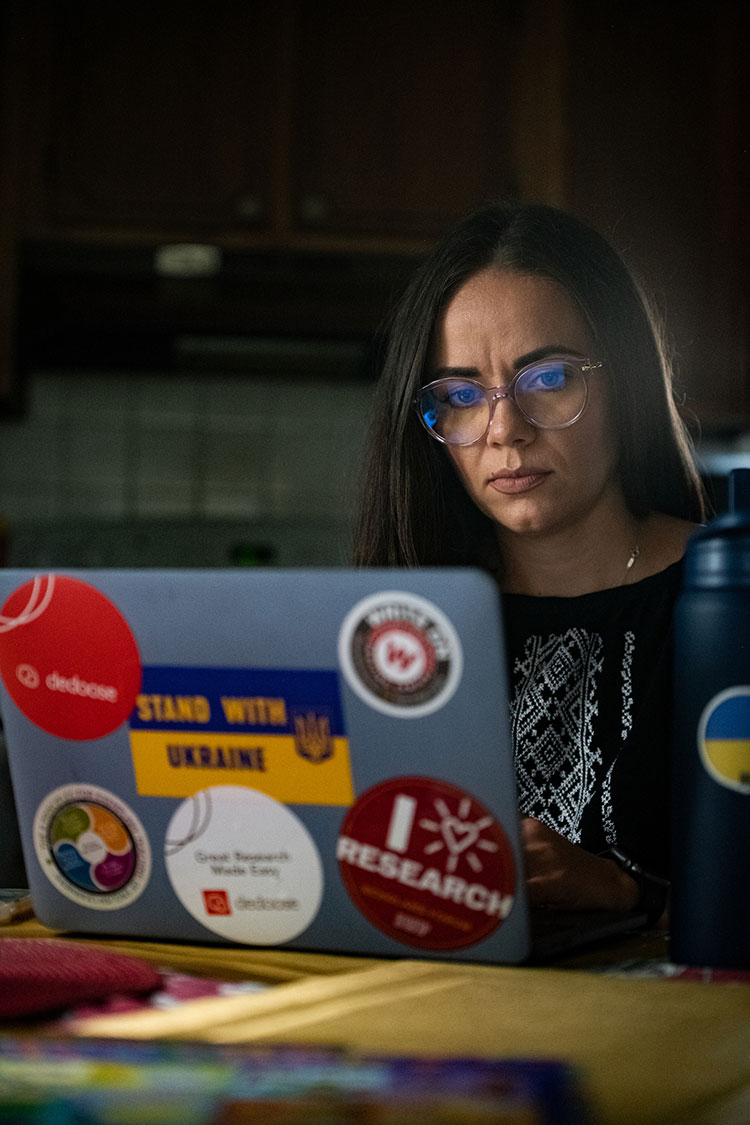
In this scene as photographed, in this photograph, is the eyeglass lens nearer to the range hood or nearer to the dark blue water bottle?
the dark blue water bottle

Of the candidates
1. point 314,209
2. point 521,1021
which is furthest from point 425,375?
point 314,209

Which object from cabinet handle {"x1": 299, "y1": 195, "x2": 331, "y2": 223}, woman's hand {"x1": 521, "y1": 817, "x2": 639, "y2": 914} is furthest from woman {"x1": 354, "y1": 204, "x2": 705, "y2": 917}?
cabinet handle {"x1": 299, "y1": 195, "x2": 331, "y2": 223}

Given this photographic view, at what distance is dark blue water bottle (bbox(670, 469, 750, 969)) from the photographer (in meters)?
0.53

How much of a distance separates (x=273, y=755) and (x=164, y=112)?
87.9 inches

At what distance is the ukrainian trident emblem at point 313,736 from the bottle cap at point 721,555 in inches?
7.4

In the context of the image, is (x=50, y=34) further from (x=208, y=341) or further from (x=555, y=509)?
(x=555, y=509)

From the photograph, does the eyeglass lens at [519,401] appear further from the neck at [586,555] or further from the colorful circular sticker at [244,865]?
the colorful circular sticker at [244,865]

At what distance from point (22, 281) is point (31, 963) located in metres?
2.24

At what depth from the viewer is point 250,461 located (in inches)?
111

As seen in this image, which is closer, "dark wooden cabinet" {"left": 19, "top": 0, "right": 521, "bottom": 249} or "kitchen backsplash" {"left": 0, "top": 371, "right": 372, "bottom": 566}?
"dark wooden cabinet" {"left": 19, "top": 0, "right": 521, "bottom": 249}

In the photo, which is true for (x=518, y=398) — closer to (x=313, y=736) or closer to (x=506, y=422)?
(x=506, y=422)

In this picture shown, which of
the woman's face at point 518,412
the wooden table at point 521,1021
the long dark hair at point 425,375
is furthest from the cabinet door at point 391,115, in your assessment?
the wooden table at point 521,1021

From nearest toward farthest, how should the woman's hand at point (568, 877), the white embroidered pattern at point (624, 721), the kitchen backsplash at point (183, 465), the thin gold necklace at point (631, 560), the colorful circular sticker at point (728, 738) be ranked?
the colorful circular sticker at point (728, 738) < the woman's hand at point (568, 877) < the white embroidered pattern at point (624, 721) < the thin gold necklace at point (631, 560) < the kitchen backsplash at point (183, 465)

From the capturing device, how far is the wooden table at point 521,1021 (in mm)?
399
